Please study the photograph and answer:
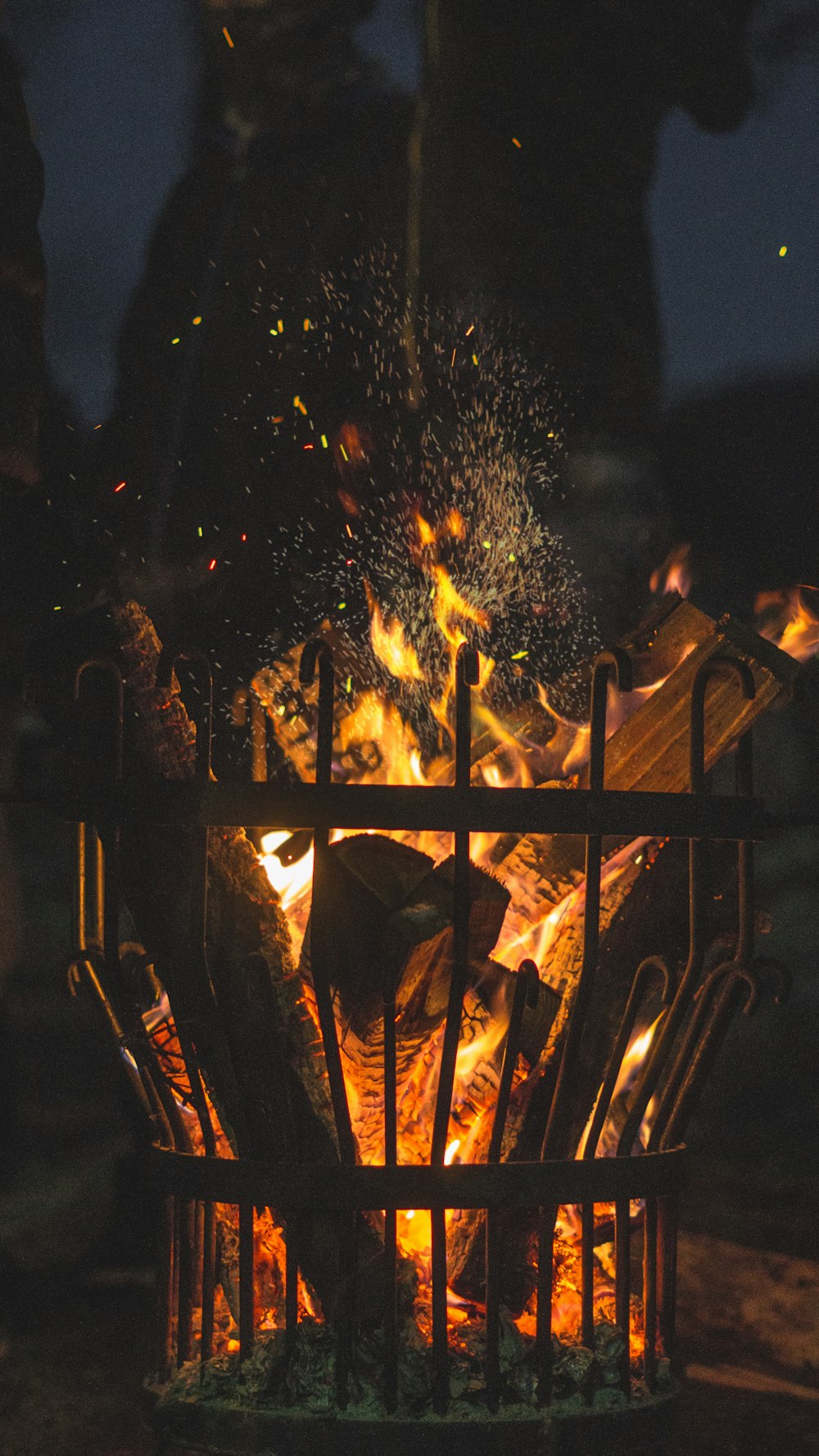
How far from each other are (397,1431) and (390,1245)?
19 centimetres

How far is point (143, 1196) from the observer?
8.02 ft

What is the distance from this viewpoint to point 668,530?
2.56 metres

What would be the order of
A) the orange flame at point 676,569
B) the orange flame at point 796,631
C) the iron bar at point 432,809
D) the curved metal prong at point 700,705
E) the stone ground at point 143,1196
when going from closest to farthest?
the iron bar at point 432,809 < the curved metal prong at point 700,705 < the orange flame at point 796,631 < the stone ground at point 143,1196 < the orange flame at point 676,569

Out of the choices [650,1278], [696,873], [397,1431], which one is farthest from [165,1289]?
[696,873]

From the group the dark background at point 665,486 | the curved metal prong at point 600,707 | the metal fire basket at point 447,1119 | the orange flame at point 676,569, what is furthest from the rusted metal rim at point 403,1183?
the orange flame at point 676,569

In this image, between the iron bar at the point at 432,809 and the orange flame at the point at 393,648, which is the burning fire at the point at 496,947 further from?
the iron bar at the point at 432,809

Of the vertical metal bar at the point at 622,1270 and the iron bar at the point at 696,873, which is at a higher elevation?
the iron bar at the point at 696,873

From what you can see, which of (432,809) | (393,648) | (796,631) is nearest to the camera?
(432,809)

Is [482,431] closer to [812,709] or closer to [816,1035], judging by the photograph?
[812,709]

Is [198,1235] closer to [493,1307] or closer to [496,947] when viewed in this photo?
[493,1307]

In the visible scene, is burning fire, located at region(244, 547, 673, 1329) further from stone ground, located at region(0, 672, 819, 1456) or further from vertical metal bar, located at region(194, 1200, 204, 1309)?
stone ground, located at region(0, 672, 819, 1456)

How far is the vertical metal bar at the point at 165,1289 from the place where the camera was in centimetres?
147

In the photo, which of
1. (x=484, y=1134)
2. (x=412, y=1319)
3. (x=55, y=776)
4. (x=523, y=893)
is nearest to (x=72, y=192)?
(x=55, y=776)

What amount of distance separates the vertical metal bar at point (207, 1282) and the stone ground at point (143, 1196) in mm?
834
